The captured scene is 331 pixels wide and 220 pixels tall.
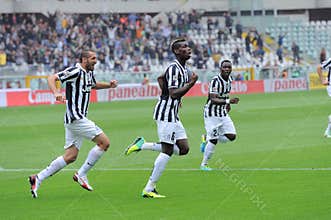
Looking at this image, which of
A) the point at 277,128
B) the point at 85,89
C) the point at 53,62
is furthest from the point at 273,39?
the point at 85,89

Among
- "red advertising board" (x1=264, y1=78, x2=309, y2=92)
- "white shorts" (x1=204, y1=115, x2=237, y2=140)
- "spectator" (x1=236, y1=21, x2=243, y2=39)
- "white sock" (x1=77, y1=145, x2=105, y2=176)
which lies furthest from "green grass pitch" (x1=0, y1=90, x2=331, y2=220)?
"spectator" (x1=236, y1=21, x2=243, y2=39)

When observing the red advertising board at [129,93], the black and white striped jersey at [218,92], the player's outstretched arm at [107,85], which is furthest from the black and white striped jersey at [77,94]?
the red advertising board at [129,93]

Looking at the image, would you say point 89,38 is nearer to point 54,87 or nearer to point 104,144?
point 104,144

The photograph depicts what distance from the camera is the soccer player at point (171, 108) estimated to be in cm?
1243

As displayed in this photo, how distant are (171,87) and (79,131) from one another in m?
1.64

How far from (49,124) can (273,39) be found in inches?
1372

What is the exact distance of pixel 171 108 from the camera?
41.5 feet

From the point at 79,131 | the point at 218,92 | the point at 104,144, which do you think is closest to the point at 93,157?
the point at 104,144

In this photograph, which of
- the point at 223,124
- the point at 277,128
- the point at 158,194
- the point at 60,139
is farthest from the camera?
the point at 277,128

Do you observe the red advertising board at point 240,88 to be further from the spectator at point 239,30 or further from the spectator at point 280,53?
the spectator at point 239,30

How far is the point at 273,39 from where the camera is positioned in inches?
2409

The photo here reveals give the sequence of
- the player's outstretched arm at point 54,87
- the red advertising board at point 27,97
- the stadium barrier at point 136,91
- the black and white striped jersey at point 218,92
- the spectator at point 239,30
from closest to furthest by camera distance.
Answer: the player's outstretched arm at point 54,87
the black and white striped jersey at point 218,92
the red advertising board at point 27,97
the stadium barrier at point 136,91
the spectator at point 239,30

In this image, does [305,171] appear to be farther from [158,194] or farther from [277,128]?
[277,128]

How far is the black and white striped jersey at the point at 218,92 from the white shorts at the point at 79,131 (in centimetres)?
409
